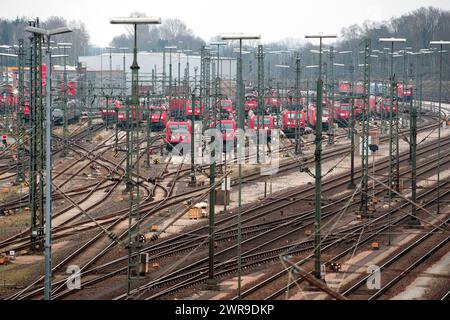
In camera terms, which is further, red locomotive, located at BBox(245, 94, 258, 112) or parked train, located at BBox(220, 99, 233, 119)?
red locomotive, located at BBox(245, 94, 258, 112)

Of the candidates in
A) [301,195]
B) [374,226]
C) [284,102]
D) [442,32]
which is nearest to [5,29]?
[284,102]

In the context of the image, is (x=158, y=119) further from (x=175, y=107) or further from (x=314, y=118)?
(x=314, y=118)

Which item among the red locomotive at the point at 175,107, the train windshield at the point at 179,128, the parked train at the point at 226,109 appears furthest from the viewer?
the red locomotive at the point at 175,107

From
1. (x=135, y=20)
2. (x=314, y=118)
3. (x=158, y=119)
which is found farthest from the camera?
(x=158, y=119)

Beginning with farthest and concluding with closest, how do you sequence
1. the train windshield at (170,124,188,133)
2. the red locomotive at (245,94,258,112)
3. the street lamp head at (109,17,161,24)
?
the red locomotive at (245,94,258,112) < the train windshield at (170,124,188,133) < the street lamp head at (109,17,161,24)

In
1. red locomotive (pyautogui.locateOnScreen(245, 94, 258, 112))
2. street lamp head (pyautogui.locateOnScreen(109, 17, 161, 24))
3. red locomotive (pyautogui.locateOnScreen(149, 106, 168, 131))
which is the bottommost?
red locomotive (pyautogui.locateOnScreen(149, 106, 168, 131))

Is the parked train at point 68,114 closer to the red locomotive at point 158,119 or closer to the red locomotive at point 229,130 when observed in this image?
the red locomotive at point 158,119

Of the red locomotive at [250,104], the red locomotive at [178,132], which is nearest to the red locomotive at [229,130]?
the red locomotive at [178,132]

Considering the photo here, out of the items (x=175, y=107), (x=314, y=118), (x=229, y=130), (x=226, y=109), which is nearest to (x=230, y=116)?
(x=226, y=109)

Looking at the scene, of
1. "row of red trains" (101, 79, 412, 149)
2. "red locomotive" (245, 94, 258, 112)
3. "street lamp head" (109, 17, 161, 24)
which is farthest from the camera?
"red locomotive" (245, 94, 258, 112)

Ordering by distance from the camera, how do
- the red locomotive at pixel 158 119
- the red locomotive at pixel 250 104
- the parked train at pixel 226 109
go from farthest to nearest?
1. the red locomotive at pixel 250 104
2. the parked train at pixel 226 109
3. the red locomotive at pixel 158 119

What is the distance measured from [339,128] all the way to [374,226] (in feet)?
122

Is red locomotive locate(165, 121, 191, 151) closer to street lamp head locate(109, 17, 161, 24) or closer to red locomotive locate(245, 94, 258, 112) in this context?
red locomotive locate(245, 94, 258, 112)

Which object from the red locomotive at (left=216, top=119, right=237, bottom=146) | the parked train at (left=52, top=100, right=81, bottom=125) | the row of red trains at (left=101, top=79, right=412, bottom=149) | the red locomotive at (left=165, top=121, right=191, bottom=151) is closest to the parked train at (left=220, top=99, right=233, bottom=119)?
the row of red trains at (left=101, top=79, right=412, bottom=149)
